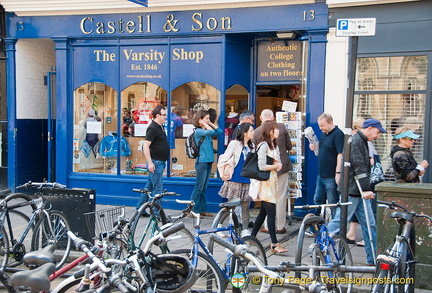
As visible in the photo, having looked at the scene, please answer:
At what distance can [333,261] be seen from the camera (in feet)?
16.7

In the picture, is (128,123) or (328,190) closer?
(328,190)

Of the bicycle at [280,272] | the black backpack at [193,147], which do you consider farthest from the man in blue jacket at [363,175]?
the black backpack at [193,147]

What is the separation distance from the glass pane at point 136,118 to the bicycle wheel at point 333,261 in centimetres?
565

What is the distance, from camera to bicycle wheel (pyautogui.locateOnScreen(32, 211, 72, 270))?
673cm

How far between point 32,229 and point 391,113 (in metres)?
5.92

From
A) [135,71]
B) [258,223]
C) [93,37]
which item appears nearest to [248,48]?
[135,71]

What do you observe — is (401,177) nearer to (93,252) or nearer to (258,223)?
(258,223)

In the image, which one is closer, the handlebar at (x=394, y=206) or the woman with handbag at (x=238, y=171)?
the handlebar at (x=394, y=206)

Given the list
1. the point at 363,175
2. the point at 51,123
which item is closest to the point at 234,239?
the point at 363,175

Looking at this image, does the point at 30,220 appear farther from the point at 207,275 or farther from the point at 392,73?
the point at 392,73

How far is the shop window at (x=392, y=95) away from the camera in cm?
864

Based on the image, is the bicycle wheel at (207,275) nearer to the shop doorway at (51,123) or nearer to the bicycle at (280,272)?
the bicycle at (280,272)

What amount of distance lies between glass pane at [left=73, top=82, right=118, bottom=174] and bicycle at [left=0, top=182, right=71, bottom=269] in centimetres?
386

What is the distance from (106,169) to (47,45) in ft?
10.8
